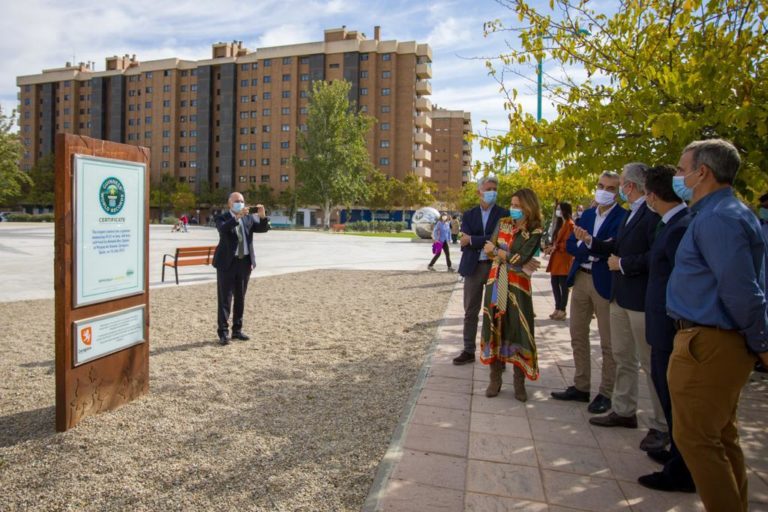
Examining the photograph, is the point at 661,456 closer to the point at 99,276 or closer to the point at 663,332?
the point at 663,332

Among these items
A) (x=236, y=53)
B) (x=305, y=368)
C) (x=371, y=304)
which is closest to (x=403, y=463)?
(x=305, y=368)

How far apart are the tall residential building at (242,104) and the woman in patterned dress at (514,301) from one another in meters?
74.8

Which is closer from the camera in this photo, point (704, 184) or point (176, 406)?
point (704, 184)

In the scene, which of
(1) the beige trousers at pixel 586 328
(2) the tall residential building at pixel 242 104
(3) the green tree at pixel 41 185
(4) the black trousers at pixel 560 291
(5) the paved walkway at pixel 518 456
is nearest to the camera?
(5) the paved walkway at pixel 518 456

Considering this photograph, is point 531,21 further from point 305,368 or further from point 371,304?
point 371,304

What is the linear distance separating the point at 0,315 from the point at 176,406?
560 centimetres

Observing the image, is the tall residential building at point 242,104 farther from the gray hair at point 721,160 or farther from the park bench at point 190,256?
the gray hair at point 721,160

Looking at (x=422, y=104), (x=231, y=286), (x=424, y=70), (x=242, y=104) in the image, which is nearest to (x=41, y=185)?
(x=242, y=104)

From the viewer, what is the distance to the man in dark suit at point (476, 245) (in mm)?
5527

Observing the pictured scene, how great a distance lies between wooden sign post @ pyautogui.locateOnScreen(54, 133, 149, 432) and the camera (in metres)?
3.87

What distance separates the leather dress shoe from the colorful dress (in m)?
0.60

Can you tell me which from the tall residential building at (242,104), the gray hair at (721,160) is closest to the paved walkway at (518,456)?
the gray hair at (721,160)

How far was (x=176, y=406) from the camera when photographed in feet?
15.0

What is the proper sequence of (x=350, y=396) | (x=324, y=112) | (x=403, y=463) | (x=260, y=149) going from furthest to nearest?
(x=260, y=149) → (x=324, y=112) → (x=350, y=396) → (x=403, y=463)
